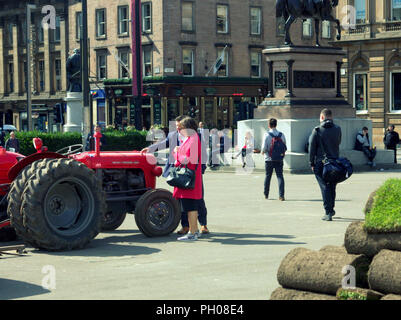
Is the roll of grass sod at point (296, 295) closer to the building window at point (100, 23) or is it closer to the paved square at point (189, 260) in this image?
the paved square at point (189, 260)

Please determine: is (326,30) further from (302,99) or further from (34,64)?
(302,99)

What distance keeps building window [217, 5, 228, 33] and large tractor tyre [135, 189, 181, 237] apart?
149 feet

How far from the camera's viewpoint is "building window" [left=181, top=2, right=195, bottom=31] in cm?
5588

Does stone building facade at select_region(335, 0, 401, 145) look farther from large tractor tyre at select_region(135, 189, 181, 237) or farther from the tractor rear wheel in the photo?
the tractor rear wheel

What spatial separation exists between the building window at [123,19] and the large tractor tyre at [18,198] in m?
47.8

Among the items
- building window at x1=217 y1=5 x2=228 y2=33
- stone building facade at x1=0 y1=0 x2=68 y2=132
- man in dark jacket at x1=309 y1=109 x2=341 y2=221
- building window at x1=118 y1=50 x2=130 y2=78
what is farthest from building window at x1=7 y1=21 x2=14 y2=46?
man in dark jacket at x1=309 y1=109 x2=341 y2=221

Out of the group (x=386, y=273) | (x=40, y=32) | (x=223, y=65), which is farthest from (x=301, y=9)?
(x=40, y=32)

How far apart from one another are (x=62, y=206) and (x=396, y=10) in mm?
38950

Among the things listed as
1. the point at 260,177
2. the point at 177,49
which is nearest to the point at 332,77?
the point at 260,177

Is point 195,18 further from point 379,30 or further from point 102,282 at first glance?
point 102,282

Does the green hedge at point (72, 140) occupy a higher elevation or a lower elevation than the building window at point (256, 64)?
lower

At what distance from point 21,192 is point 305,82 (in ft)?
Result: 62.9

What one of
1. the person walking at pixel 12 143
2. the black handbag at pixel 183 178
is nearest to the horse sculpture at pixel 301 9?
the person walking at pixel 12 143

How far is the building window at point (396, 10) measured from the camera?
47344mm
